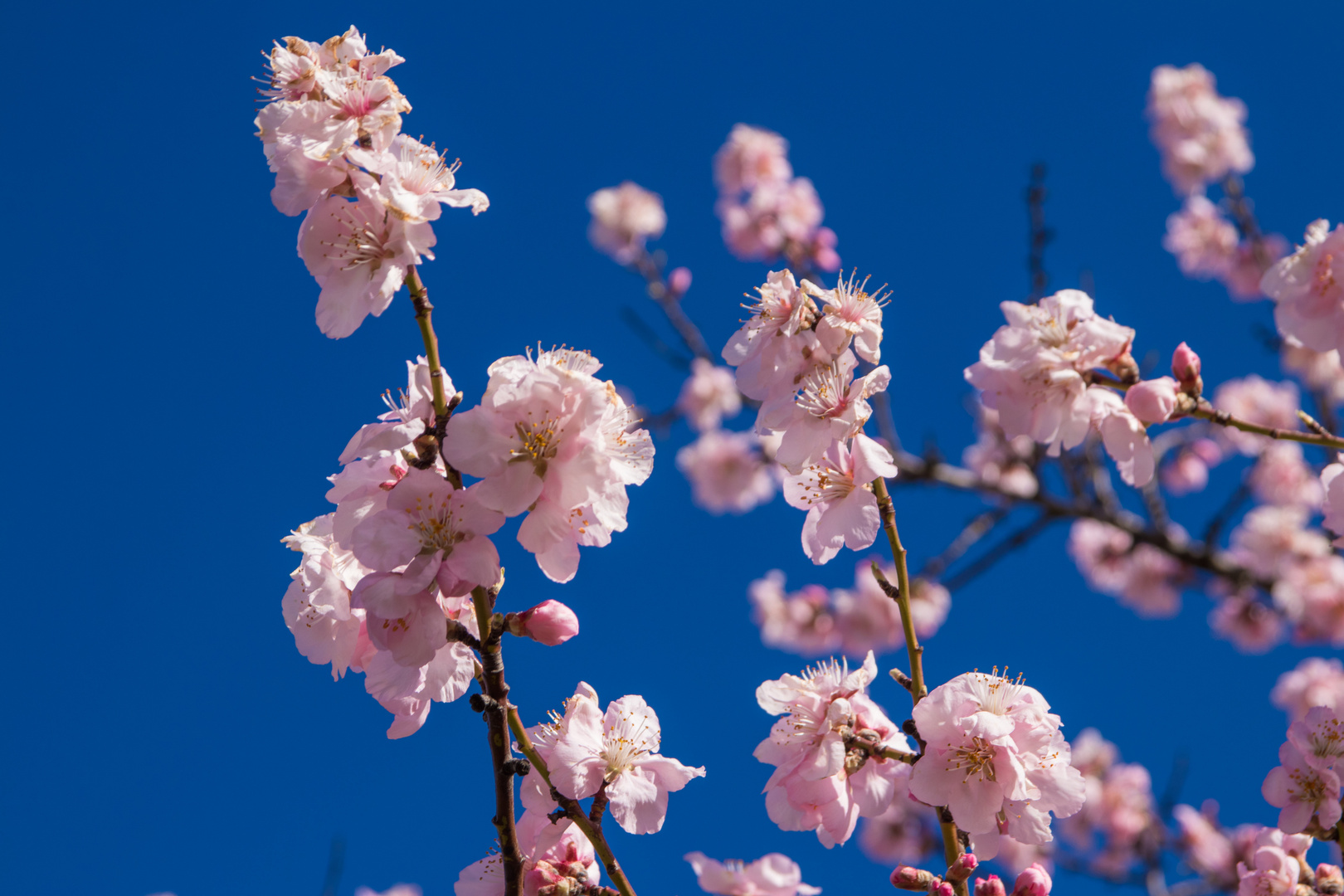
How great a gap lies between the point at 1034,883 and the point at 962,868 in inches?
9.3

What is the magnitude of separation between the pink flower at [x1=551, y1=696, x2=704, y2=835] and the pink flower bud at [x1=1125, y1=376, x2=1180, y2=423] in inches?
44.3

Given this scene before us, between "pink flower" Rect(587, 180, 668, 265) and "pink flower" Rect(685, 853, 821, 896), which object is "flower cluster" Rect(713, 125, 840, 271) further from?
"pink flower" Rect(685, 853, 821, 896)

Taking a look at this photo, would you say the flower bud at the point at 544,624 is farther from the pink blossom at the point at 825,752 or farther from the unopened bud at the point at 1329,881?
the unopened bud at the point at 1329,881

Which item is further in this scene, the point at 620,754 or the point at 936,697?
the point at 620,754

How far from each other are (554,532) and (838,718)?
27.6 inches

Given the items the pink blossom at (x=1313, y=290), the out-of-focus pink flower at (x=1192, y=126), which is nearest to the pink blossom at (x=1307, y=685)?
the out-of-focus pink flower at (x=1192, y=126)

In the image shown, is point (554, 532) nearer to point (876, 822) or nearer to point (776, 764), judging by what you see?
point (776, 764)

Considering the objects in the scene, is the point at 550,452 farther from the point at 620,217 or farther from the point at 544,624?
the point at 620,217

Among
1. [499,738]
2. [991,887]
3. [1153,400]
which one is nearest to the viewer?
[499,738]

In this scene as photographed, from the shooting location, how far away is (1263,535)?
823 cm

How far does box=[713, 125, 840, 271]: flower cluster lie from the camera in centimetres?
770

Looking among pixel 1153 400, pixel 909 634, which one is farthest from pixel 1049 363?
pixel 909 634

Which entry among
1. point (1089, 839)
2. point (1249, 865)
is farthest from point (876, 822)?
point (1249, 865)

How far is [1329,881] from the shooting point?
209 cm
